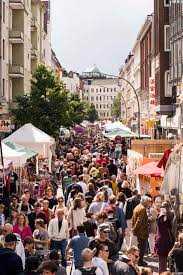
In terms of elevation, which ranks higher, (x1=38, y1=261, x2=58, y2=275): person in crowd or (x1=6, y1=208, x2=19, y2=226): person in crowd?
Answer: (x1=38, y1=261, x2=58, y2=275): person in crowd

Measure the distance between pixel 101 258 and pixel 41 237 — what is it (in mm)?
3392

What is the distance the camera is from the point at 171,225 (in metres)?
15.5

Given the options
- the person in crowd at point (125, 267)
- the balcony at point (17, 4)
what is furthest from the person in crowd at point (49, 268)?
the balcony at point (17, 4)

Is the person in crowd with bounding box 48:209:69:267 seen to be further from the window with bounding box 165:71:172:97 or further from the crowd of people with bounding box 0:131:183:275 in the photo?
the window with bounding box 165:71:172:97

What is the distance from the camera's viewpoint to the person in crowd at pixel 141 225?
54.5ft

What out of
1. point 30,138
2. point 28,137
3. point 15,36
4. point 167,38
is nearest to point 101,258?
point 30,138

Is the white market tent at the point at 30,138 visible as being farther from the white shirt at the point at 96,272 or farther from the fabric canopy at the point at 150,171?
the white shirt at the point at 96,272

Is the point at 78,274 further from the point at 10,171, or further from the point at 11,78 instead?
the point at 11,78

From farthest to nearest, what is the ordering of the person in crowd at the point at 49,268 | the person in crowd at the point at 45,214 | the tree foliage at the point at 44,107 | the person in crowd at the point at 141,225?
the tree foliage at the point at 44,107 < the person in crowd at the point at 141,225 < the person in crowd at the point at 45,214 < the person in crowd at the point at 49,268

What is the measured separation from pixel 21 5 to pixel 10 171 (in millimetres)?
41735

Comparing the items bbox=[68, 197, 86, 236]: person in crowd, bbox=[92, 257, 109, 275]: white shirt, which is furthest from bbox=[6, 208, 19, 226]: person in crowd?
bbox=[92, 257, 109, 275]: white shirt

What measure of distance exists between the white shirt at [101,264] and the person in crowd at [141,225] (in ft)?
18.8

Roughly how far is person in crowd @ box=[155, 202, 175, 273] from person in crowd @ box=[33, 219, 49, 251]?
2.46m

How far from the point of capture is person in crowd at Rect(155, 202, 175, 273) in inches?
608
